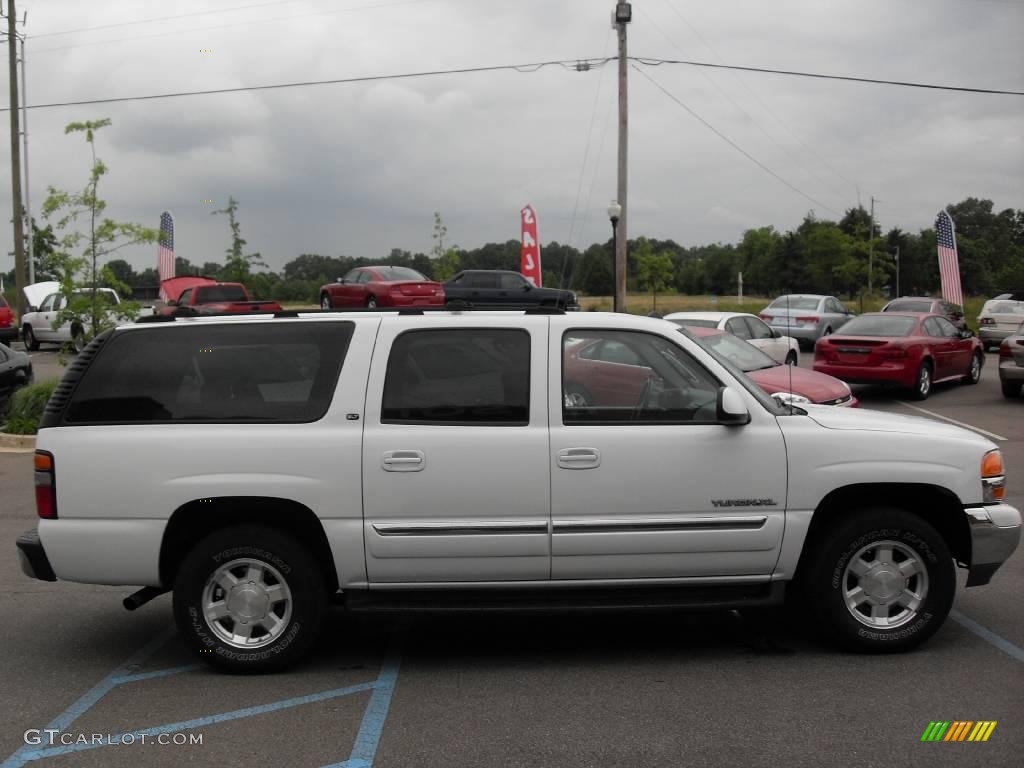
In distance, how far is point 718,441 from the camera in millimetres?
5203

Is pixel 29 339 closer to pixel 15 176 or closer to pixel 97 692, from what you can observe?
pixel 15 176

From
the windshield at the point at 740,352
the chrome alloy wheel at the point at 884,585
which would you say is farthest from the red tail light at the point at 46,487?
the windshield at the point at 740,352

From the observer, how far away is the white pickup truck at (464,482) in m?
5.12

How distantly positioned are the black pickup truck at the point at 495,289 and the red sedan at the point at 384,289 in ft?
3.47

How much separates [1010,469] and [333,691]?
29.6 ft

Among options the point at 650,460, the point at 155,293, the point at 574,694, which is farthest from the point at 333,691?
the point at 155,293

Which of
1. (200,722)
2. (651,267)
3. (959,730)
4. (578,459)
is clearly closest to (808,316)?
(578,459)

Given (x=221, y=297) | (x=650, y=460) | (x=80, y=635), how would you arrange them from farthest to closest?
(x=221, y=297), (x=80, y=635), (x=650, y=460)

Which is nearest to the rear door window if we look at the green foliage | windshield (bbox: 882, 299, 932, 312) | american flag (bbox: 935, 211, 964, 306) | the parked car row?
the green foliage

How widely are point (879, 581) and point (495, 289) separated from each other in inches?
1004

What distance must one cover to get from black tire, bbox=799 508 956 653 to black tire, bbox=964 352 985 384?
15950 mm

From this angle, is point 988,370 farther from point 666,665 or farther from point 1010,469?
point 666,665

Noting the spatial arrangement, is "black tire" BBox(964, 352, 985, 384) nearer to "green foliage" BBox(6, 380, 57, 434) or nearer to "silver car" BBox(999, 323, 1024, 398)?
"silver car" BBox(999, 323, 1024, 398)

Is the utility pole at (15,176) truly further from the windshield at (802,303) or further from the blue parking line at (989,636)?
the blue parking line at (989,636)
